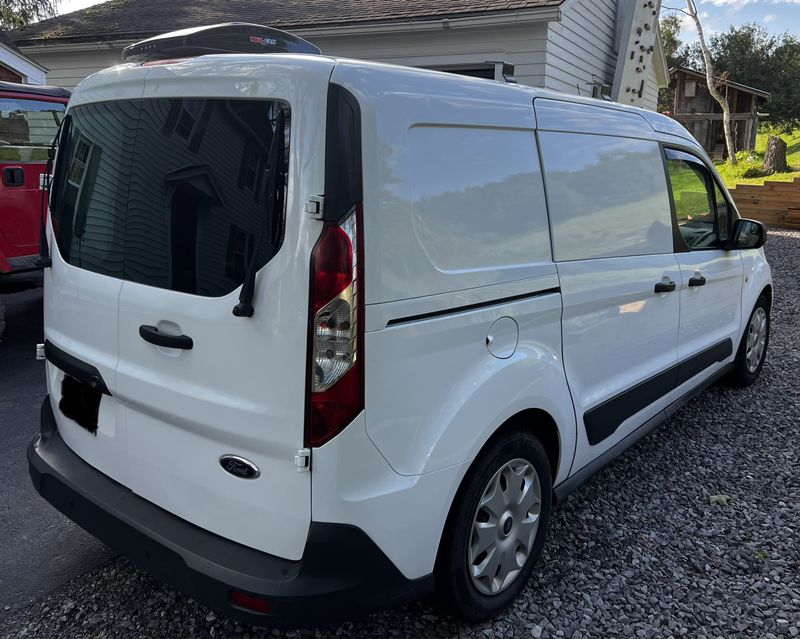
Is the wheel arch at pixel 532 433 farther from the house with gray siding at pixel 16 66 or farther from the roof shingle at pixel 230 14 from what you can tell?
the house with gray siding at pixel 16 66

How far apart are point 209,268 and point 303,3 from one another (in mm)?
12319

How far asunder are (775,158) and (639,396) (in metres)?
21.7

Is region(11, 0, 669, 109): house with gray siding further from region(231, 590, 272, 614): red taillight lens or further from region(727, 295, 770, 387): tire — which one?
region(231, 590, 272, 614): red taillight lens

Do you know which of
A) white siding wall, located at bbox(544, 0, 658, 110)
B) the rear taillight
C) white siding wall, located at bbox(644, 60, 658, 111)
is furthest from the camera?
white siding wall, located at bbox(644, 60, 658, 111)

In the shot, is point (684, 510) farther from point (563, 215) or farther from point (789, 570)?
point (563, 215)

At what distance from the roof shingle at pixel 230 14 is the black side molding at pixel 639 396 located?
286 inches

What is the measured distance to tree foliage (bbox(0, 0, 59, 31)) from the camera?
20.9 metres

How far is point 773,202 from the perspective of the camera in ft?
49.4

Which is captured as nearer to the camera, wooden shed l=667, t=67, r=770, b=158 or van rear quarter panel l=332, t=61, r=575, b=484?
van rear quarter panel l=332, t=61, r=575, b=484

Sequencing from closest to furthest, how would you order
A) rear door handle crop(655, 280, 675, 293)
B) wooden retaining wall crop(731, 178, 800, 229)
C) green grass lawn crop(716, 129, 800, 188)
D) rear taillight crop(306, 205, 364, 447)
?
rear taillight crop(306, 205, 364, 447)
rear door handle crop(655, 280, 675, 293)
wooden retaining wall crop(731, 178, 800, 229)
green grass lawn crop(716, 129, 800, 188)

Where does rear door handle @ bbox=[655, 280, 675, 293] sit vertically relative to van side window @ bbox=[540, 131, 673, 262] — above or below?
below

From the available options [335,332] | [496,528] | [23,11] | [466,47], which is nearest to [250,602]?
[335,332]

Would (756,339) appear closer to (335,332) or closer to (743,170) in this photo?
(335,332)

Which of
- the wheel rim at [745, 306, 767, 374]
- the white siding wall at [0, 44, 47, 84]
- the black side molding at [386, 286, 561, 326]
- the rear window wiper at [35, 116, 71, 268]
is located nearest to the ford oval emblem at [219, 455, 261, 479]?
the black side molding at [386, 286, 561, 326]
